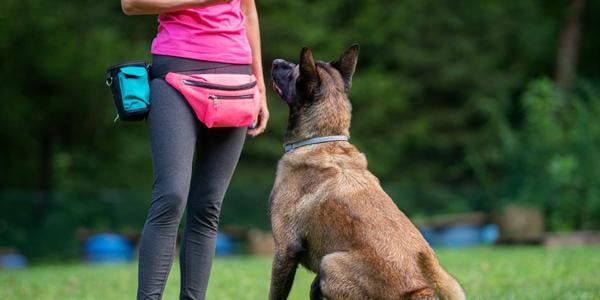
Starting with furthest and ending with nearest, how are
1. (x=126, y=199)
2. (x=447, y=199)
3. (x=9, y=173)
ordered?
(x=9, y=173), (x=447, y=199), (x=126, y=199)

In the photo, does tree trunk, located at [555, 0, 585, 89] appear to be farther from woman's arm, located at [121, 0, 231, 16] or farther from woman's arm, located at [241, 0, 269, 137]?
woman's arm, located at [121, 0, 231, 16]

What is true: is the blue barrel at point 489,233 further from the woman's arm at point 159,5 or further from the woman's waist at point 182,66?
the woman's arm at point 159,5

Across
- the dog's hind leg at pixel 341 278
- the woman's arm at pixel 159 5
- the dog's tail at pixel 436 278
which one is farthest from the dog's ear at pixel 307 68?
the dog's tail at pixel 436 278

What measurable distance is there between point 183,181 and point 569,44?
28.9m

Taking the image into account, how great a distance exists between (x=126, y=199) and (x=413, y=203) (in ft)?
23.0

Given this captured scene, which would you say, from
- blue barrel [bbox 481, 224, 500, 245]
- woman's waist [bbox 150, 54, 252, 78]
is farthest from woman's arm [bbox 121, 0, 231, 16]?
blue barrel [bbox 481, 224, 500, 245]

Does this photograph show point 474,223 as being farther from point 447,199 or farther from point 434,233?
point 447,199

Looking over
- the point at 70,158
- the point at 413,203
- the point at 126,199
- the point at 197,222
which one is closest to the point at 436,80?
the point at 413,203

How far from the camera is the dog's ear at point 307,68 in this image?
16.5 feet

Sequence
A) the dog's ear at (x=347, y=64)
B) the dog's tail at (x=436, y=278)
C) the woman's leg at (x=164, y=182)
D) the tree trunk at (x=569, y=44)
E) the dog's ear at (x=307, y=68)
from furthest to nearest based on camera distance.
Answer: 1. the tree trunk at (x=569, y=44)
2. the dog's ear at (x=347, y=64)
3. the dog's ear at (x=307, y=68)
4. the woman's leg at (x=164, y=182)
5. the dog's tail at (x=436, y=278)

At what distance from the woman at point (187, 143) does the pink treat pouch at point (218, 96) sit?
0.04m

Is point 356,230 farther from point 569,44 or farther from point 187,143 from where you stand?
point 569,44

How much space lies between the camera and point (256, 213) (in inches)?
879

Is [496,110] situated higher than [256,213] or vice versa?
[496,110]
